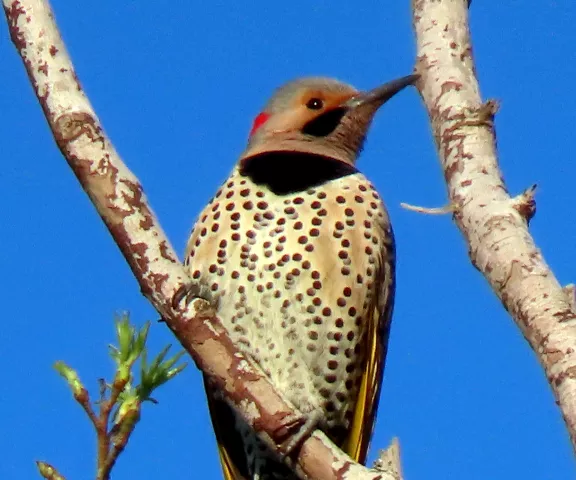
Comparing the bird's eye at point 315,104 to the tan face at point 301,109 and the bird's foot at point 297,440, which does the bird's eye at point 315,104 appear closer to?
the tan face at point 301,109

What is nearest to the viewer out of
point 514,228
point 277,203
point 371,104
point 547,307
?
point 547,307

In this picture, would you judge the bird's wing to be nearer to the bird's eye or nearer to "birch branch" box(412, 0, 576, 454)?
the bird's eye

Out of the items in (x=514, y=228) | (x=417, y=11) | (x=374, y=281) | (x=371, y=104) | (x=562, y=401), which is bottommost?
(x=562, y=401)

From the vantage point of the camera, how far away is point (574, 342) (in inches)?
101

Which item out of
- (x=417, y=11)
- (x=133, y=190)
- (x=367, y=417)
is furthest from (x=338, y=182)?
(x=133, y=190)

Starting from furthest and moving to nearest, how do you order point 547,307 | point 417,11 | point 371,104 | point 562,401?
point 371,104 < point 417,11 < point 547,307 < point 562,401

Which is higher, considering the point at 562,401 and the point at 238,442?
the point at 238,442

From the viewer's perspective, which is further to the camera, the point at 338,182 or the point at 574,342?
the point at 338,182

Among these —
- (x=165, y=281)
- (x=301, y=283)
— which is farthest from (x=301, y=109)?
(x=165, y=281)

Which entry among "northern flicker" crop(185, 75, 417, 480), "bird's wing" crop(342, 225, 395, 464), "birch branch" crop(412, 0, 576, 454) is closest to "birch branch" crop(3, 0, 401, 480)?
"birch branch" crop(412, 0, 576, 454)

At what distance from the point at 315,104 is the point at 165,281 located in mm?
2354

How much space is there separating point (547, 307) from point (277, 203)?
2150 mm

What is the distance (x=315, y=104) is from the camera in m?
5.33

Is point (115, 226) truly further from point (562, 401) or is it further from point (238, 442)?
point (238, 442)
